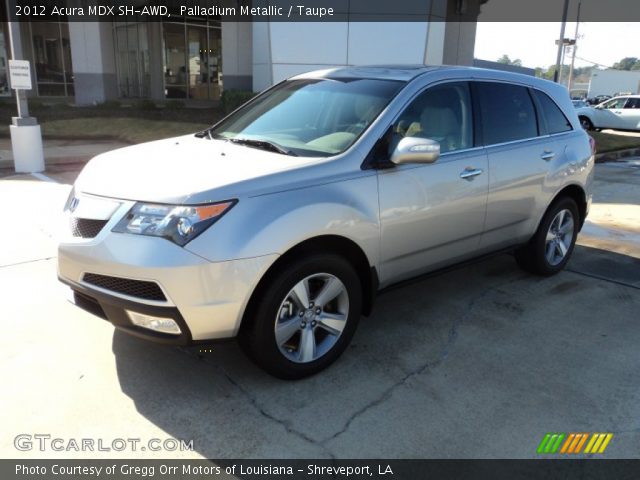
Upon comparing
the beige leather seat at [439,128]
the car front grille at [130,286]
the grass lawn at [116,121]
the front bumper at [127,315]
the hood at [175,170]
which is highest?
the beige leather seat at [439,128]

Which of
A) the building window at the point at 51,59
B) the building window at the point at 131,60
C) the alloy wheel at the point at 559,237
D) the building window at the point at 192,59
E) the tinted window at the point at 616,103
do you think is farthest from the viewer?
the building window at the point at 51,59

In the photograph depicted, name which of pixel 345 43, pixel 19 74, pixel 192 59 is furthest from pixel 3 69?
pixel 19 74

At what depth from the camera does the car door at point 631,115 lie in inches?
874

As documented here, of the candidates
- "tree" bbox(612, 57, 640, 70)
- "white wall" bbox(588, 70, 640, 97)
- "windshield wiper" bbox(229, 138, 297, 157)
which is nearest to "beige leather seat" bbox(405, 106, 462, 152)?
"windshield wiper" bbox(229, 138, 297, 157)

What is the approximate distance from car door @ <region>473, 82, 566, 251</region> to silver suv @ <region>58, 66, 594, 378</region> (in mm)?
16

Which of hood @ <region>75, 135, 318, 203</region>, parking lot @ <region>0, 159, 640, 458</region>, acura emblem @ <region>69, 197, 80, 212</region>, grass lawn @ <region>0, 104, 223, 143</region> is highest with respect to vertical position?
hood @ <region>75, 135, 318, 203</region>

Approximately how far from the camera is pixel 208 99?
23766 millimetres

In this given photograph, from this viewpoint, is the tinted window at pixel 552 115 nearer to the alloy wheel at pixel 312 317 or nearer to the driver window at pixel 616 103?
the alloy wheel at pixel 312 317

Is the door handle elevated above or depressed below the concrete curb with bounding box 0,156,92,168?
above

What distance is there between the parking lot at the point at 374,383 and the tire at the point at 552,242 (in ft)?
1.13

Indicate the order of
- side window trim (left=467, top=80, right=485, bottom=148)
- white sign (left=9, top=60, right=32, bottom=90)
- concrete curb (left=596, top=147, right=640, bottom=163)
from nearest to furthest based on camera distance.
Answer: side window trim (left=467, top=80, right=485, bottom=148) → white sign (left=9, top=60, right=32, bottom=90) → concrete curb (left=596, top=147, right=640, bottom=163)

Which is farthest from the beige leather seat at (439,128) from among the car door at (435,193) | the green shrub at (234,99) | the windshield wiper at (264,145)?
the green shrub at (234,99)

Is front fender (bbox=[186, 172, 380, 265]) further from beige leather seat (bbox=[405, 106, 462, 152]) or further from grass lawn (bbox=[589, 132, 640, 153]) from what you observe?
grass lawn (bbox=[589, 132, 640, 153])

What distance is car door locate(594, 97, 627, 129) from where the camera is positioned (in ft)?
74.1
